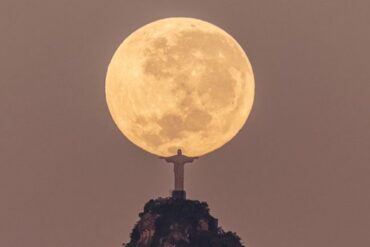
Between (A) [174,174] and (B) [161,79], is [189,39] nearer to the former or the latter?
(B) [161,79]

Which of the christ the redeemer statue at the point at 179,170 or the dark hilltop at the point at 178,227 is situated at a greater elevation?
the christ the redeemer statue at the point at 179,170

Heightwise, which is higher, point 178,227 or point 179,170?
point 179,170

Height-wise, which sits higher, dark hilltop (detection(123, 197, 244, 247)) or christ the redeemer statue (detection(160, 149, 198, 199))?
christ the redeemer statue (detection(160, 149, 198, 199))

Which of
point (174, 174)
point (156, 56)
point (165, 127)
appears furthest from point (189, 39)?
point (174, 174)

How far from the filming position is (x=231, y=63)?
792cm

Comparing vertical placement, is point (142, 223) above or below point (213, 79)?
below

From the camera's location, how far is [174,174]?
8.48m

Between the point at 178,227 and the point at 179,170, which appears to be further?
the point at 179,170

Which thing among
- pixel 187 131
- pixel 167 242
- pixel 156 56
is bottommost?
pixel 167 242

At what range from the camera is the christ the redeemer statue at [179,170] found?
823cm

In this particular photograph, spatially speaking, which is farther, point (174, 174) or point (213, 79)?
point (174, 174)

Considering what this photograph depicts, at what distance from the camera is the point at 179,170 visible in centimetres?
843

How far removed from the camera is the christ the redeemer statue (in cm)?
823

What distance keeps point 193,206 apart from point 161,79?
1.50m
